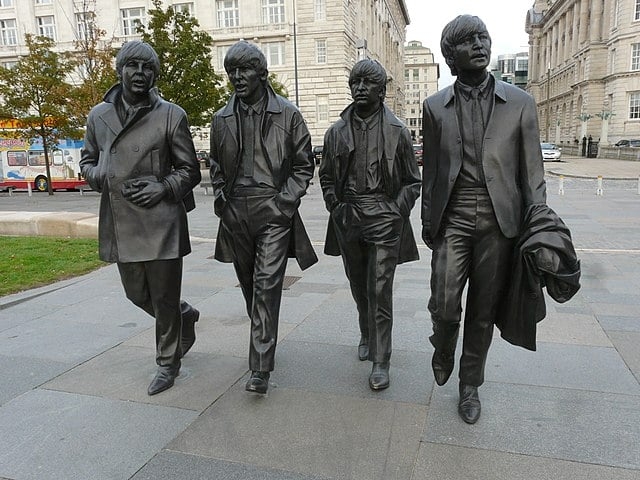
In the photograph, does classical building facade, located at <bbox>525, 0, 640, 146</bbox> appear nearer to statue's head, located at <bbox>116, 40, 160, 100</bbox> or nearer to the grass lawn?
the grass lawn

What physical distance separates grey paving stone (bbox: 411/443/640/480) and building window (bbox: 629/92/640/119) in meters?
60.2


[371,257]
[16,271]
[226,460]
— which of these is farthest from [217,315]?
[16,271]

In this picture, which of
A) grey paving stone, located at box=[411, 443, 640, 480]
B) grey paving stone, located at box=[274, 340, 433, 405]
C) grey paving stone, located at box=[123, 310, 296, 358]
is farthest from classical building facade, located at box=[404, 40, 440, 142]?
grey paving stone, located at box=[411, 443, 640, 480]

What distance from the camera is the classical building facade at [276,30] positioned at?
48094mm

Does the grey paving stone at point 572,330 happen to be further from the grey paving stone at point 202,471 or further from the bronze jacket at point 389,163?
the grey paving stone at point 202,471

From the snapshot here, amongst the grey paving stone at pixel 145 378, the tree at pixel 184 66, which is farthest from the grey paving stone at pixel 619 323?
the tree at pixel 184 66

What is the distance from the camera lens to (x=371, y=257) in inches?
156

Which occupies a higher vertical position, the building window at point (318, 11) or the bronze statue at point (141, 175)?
the building window at point (318, 11)

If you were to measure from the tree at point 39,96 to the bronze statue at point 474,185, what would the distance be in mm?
24428

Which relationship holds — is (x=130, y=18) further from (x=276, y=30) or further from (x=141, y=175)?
(x=141, y=175)

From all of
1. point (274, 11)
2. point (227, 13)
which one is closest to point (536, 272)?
point (274, 11)

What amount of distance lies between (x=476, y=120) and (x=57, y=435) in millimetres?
3006

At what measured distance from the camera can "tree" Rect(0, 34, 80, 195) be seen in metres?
23.7

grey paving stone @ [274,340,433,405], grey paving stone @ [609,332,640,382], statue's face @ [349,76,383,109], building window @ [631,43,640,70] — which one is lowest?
grey paving stone @ [609,332,640,382]
